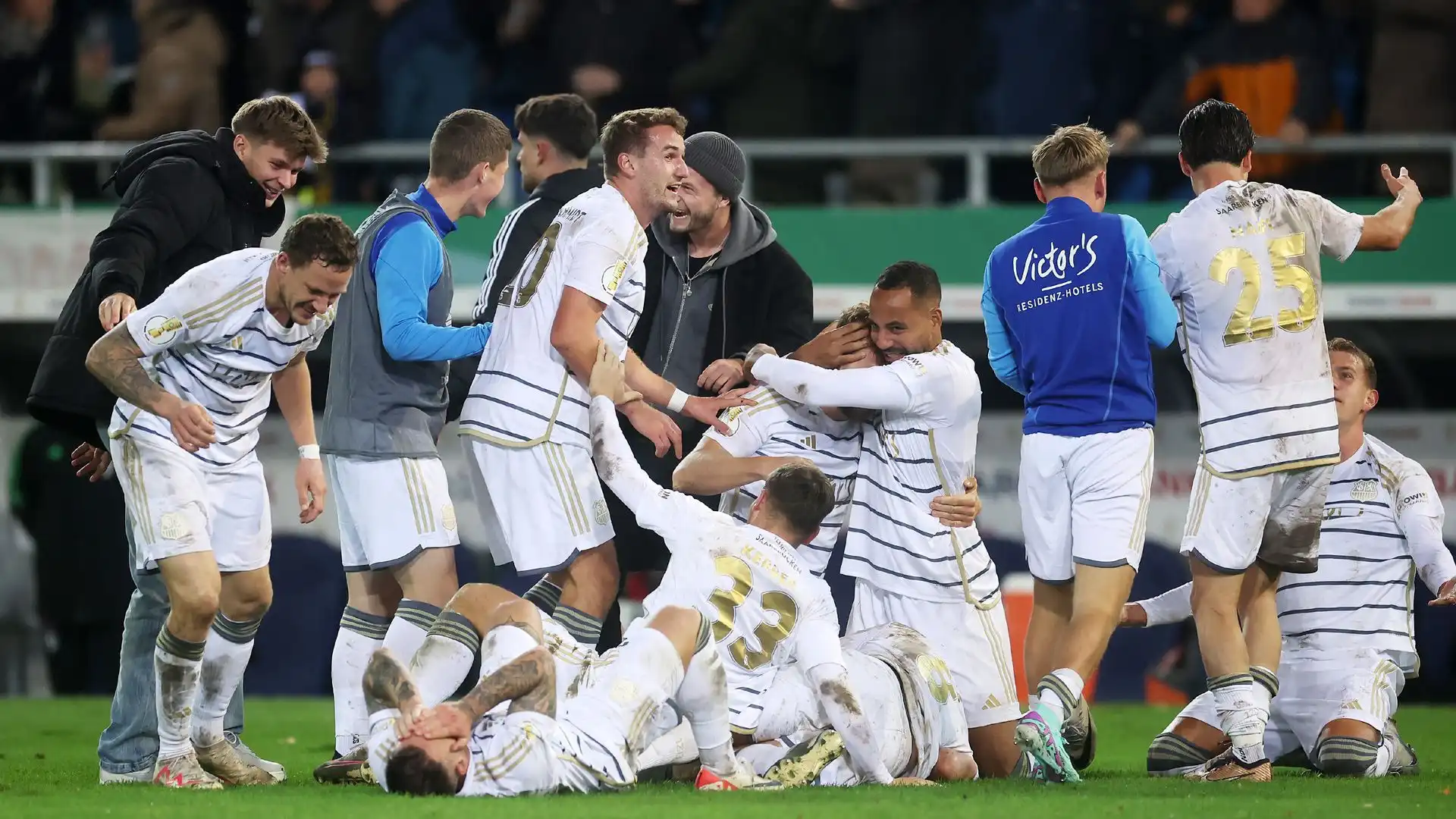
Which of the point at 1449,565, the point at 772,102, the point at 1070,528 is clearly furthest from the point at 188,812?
the point at 772,102

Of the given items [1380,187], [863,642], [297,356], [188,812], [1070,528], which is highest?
[1380,187]

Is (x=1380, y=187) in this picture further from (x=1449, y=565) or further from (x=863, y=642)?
(x=863, y=642)

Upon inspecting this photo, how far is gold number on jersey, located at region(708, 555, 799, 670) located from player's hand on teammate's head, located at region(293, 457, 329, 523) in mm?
1487

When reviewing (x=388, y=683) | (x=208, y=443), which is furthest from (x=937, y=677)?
(x=208, y=443)

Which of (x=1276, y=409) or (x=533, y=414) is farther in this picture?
(x=1276, y=409)

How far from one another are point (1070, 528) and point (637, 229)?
1.81m

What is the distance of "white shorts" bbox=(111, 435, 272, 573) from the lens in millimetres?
5715

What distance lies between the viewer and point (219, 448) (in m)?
5.97

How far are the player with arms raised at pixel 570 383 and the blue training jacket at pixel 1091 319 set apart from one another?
4.18 feet

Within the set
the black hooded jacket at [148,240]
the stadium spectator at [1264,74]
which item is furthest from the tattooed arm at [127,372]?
the stadium spectator at [1264,74]

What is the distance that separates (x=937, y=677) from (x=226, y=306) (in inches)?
103

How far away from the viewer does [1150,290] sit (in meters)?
6.21

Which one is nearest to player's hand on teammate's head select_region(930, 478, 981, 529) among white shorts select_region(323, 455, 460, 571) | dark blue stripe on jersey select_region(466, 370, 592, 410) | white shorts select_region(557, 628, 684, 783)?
dark blue stripe on jersey select_region(466, 370, 592, 410)

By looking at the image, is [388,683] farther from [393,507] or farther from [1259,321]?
[1259,321]
